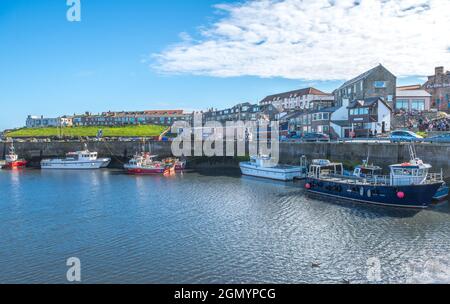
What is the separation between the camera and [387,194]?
3234 centimetres

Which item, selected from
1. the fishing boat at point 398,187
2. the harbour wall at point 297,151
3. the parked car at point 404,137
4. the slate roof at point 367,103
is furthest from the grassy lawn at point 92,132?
the fishing boat at point 398,187

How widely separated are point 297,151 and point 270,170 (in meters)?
9.54

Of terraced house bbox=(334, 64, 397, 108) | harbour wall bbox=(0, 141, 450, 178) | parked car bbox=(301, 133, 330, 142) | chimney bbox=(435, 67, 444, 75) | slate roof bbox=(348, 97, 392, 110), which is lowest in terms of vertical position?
harbour wall bbox=(0, 141, 450, 178)

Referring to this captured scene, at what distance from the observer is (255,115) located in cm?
10194

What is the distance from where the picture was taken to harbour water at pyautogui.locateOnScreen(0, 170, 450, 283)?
62.2 ft

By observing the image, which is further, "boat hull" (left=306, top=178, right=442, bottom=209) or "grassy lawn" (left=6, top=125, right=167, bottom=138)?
"grassy lawn" (left=6, top=125, right=167, bottom=138)

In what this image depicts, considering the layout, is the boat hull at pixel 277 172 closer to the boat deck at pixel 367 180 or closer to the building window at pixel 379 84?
the boat deck at pixel 367 180

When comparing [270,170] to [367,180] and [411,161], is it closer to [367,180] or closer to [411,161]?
[367,180]

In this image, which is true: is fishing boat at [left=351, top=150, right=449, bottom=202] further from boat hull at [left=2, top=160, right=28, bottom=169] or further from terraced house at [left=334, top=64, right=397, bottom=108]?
boat hull at [left=2, top=160, right=28, bottom=169]

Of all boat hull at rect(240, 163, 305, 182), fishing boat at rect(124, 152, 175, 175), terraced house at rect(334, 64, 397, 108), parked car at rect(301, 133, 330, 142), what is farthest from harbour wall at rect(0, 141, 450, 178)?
terraced house at rect(334, 64, 397, 108)

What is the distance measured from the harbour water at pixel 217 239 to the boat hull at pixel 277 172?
9.25m
